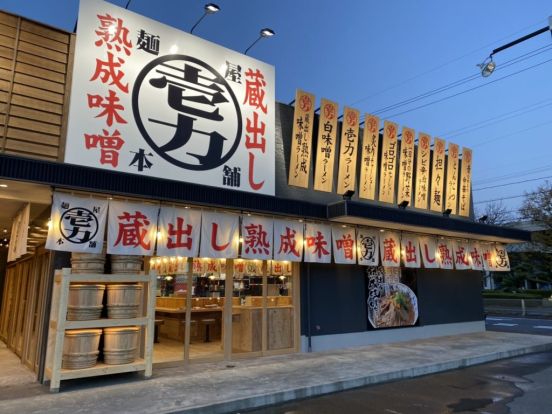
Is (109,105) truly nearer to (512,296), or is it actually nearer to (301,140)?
(301,140)

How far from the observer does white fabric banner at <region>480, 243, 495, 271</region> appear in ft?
50.8

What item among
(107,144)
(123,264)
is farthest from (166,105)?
(123,264)

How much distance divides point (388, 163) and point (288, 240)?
5293mm

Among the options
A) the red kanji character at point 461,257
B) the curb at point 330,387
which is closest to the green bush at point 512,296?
the red kanji character at point 461,257

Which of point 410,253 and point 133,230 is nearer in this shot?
point 133,230

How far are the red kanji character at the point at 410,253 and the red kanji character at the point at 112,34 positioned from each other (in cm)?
993

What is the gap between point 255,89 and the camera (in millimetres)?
10641

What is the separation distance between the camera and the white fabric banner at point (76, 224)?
23.4 ft

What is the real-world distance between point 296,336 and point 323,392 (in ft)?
11.8

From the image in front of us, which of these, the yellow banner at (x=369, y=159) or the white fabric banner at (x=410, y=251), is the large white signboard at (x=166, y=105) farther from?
the white fabric banner at (x=410, y=251)

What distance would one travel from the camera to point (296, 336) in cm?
1083

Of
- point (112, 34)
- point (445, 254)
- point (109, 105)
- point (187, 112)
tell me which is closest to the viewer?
point (109, 105)

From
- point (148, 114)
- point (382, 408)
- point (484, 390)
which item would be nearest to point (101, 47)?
point (148, 114)

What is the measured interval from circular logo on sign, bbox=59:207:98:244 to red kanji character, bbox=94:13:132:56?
3.59 metres
